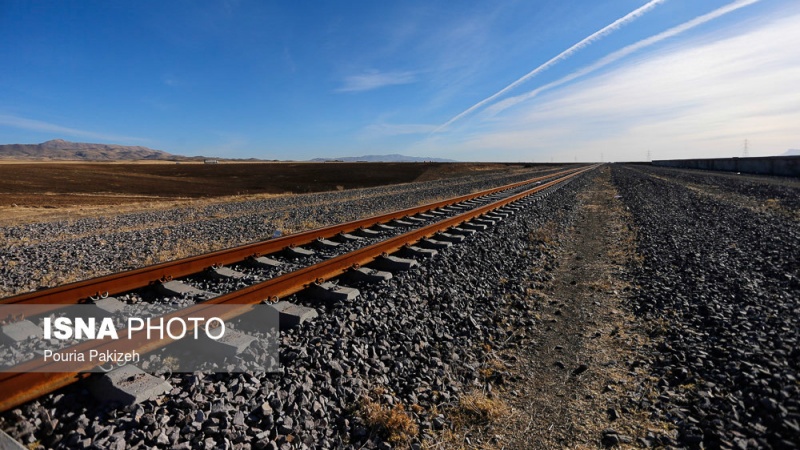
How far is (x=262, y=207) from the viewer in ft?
55.8

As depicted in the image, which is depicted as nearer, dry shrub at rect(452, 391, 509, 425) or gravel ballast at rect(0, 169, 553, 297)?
dry shrub at rect(452, 391, 509, 425)

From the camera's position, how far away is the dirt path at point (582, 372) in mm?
3266

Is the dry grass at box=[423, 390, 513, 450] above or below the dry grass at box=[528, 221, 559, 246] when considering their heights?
below

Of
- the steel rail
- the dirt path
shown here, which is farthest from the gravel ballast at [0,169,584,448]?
the steel rail

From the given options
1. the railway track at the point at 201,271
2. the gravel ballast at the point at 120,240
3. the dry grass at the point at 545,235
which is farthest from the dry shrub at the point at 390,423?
the dry grass at the point at 545,235

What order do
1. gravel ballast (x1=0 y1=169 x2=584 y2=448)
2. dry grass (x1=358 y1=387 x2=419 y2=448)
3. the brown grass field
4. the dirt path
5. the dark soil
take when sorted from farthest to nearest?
the dark soil
the brown grass field
the dirt path
dry grass (x1=358 y1=387 x2=419 y2=448)
gravel ballast (x1=0 y1=169 x2=584 y2=448)

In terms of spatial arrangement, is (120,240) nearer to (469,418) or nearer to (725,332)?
(469,418)

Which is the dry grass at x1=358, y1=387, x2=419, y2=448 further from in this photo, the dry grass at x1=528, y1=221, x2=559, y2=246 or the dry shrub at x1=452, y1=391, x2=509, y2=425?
the dry grass at x1=528, y1=221, x2=559, y2=246

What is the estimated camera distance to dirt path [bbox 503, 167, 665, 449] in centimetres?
327

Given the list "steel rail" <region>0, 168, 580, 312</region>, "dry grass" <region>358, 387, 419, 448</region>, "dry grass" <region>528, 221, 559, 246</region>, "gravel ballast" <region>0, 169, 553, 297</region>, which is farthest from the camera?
"dry grass" <region>528, 221, 559, 246</region>

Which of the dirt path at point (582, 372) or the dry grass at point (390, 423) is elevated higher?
the dry grass at point (390, 423)

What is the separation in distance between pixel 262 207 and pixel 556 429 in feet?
51.5

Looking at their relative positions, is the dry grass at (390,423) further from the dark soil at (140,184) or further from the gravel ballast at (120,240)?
the dark soil at (140,184)

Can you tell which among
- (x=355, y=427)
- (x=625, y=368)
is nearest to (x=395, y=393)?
(x=355, y=427)
